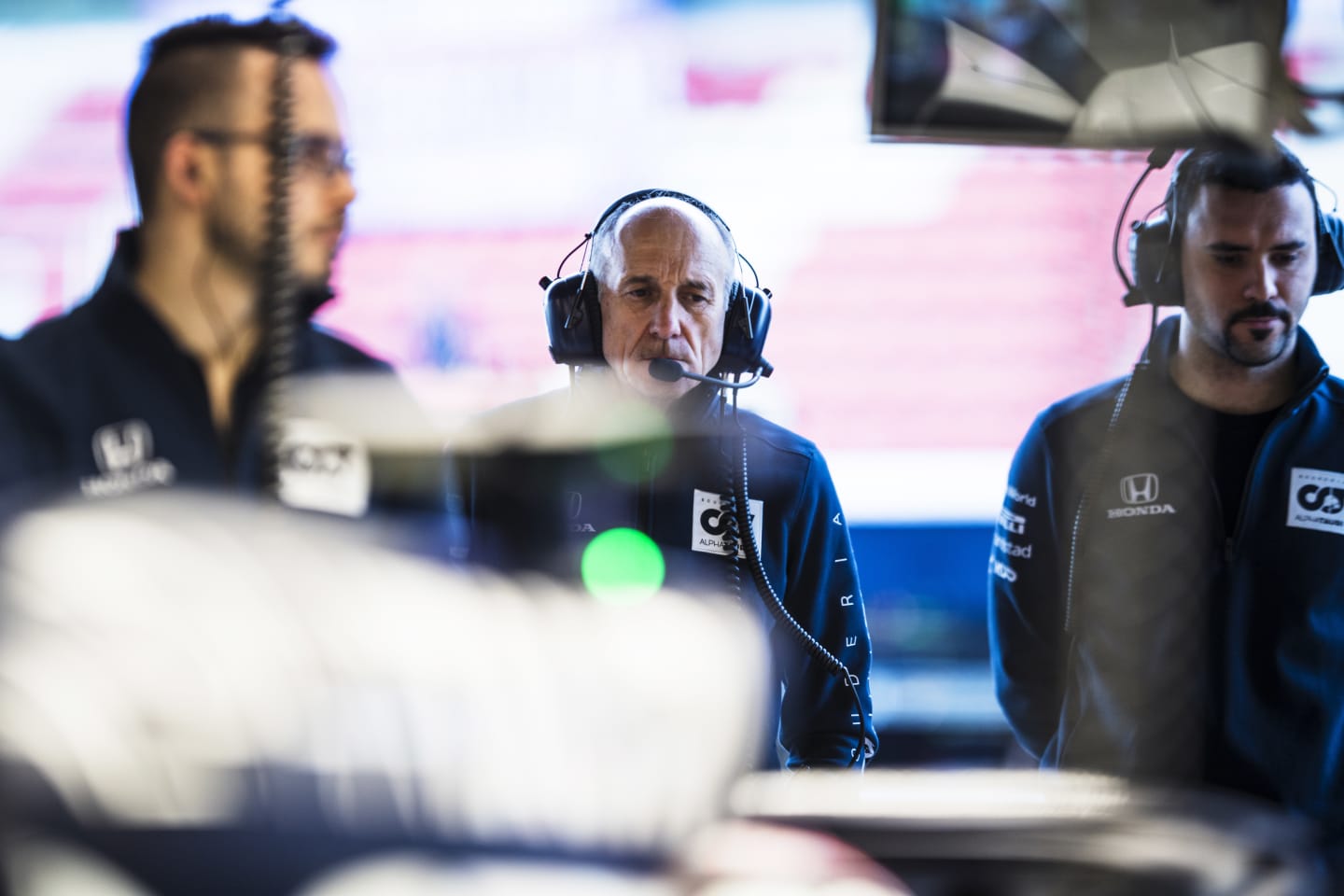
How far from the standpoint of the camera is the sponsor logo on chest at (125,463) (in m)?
1.12

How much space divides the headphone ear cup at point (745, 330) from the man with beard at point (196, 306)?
16.3 inches

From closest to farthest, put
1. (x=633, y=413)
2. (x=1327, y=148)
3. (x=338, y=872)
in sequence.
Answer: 1. (x=338, y=872)
2. (x=1327, y=148)
3. (x=633, y=413)

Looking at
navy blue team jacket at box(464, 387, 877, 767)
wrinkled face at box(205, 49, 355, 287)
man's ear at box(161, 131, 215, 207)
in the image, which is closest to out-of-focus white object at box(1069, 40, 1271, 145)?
navy blue team jacket at box(464, 387, 877, 767)

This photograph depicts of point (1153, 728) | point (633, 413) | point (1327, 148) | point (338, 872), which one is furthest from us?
point (633, 413)

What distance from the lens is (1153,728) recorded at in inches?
47.1

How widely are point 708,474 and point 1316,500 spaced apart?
0.74m

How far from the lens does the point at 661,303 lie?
4.32 feet

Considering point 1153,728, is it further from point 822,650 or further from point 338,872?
point 338,872

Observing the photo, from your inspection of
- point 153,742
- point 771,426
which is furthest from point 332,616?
point 771,426

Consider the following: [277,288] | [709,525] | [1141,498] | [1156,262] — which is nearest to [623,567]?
[709,525]

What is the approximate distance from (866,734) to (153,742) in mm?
771

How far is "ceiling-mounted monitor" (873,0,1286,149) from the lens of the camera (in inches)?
38.9

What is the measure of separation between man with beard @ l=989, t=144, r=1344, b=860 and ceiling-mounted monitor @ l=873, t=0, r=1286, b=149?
145mm

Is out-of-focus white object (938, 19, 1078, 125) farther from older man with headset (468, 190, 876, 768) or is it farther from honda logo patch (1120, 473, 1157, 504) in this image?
honda logo patch (1120, 473, 1157, 504)
